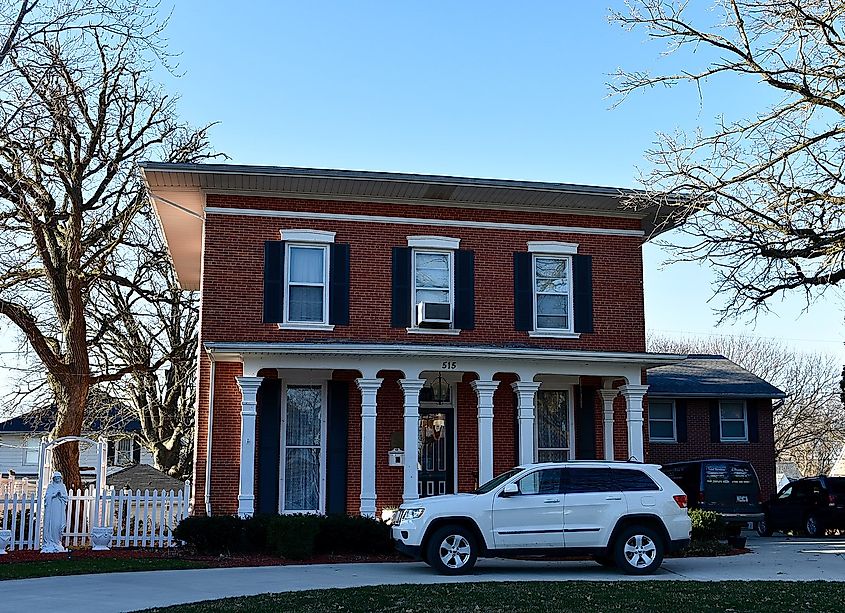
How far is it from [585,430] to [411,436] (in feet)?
15.3

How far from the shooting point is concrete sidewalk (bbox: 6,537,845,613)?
1252 cm

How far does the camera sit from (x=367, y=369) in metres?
20.5

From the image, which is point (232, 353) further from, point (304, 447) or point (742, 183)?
point (742, 183)

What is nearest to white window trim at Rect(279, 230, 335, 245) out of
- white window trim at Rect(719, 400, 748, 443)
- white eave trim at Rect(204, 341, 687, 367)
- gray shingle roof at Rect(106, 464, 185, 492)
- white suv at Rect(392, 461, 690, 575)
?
white eave trim at Rect(204, 341, 687, 367)

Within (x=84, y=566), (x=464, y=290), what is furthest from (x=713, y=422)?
(x=84, y=566)

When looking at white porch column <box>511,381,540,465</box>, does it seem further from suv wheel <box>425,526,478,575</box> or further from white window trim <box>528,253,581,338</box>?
suv wheel <box>425,526,478,575</box>

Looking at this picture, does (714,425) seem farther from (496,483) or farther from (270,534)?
(270,534)

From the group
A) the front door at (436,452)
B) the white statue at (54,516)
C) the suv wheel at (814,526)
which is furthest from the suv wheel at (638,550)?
the suv wheel at (814,526)

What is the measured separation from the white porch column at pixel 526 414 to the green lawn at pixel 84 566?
714 cm

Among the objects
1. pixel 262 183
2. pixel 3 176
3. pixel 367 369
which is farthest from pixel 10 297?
pixel 367 369

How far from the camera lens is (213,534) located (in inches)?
709

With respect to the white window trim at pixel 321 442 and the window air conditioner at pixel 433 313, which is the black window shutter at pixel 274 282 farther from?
the window air conditioner at pixel 433 313

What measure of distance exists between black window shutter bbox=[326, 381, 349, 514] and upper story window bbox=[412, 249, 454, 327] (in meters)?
2.28

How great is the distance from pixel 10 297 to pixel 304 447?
9.07m
